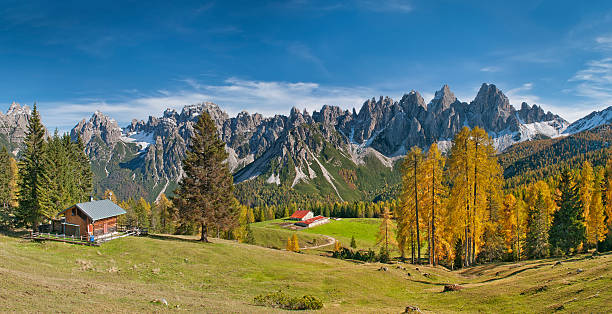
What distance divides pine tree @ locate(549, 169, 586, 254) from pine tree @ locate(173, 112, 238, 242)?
187 ft

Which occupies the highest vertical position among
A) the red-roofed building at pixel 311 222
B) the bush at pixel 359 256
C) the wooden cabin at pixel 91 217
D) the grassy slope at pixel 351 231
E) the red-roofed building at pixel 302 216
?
the wooden cabin at pixel 91 217

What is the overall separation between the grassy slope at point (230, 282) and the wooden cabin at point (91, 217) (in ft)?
26.0

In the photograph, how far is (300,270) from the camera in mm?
36188

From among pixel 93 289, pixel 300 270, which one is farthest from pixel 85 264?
pixel 300 270

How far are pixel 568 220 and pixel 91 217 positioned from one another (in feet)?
258

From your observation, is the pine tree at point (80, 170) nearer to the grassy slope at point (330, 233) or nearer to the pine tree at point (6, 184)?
the pine tree at point (6, 184)

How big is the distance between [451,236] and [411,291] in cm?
1928

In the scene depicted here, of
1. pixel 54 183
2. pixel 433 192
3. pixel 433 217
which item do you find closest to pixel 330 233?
pixel 433 217

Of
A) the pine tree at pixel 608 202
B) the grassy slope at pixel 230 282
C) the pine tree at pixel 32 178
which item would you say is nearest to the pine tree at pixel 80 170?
the pine tree at pixel 32 178

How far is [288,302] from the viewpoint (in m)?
23.2

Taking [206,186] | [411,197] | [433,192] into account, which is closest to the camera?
[433,192]

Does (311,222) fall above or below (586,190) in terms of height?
below

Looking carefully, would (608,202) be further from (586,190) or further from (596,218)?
(586,190)

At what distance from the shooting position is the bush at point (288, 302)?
22.5 meters
